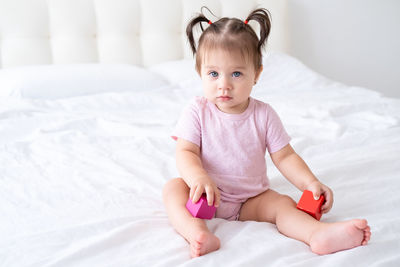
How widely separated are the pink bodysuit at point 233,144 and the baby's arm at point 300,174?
26mm

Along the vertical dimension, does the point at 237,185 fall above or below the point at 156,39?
below

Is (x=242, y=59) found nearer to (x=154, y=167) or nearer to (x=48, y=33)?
(x=154, y=167)

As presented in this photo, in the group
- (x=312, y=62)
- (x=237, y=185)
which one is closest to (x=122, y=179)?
(x=237, y=185)

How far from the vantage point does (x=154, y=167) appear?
110 centimetres

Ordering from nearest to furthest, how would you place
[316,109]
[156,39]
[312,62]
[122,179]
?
[122,179], [316,109], [156,39], [312,62]

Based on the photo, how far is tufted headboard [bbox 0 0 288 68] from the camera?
2.05 meters

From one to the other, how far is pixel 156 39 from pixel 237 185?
168 centimetres

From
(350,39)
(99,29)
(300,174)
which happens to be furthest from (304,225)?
(350,39)

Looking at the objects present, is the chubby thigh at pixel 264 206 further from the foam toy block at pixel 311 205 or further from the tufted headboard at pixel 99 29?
the tufted headboard at pixel 99 29

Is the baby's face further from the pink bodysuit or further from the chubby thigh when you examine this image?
the chubby thigh

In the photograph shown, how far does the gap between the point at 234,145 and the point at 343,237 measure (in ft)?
1.04

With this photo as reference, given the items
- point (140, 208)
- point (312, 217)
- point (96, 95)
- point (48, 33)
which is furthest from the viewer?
point (48, 33)

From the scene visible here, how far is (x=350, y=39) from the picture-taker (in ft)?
9.67

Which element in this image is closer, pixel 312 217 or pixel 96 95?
pixel 312 217
